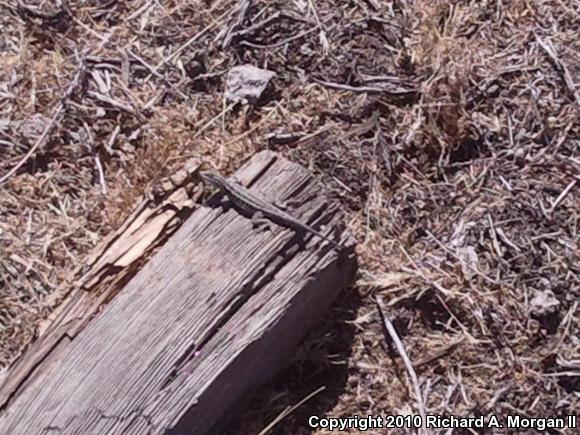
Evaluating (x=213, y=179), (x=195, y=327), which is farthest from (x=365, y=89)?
(x=195, y=327)

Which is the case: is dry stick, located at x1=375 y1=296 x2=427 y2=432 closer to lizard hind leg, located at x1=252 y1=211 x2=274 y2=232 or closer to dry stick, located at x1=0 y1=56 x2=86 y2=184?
lizard hind leg, located at x1=252 y1=211 x2=274 y2=232

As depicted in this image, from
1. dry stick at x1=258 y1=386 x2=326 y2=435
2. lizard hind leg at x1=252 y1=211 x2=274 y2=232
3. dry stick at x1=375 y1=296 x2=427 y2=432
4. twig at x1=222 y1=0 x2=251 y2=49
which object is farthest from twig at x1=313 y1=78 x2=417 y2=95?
dry stick at x1=258 y1=386 x2=326 y2=435

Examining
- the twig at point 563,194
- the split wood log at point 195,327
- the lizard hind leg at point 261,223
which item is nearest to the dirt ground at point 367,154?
the twig at point 563,194

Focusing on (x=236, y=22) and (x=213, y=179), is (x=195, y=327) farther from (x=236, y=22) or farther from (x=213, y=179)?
(x=236, y=22)

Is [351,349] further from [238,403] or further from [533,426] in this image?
[533,426]

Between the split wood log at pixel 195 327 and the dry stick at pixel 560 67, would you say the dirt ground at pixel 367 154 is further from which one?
A: the split wood log at pixel 195 327

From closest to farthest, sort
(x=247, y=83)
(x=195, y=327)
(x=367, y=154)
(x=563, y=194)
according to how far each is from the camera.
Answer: (x=195, y=327), (x=563, y=194), (x=367, y=154), (x=247, y=83)
